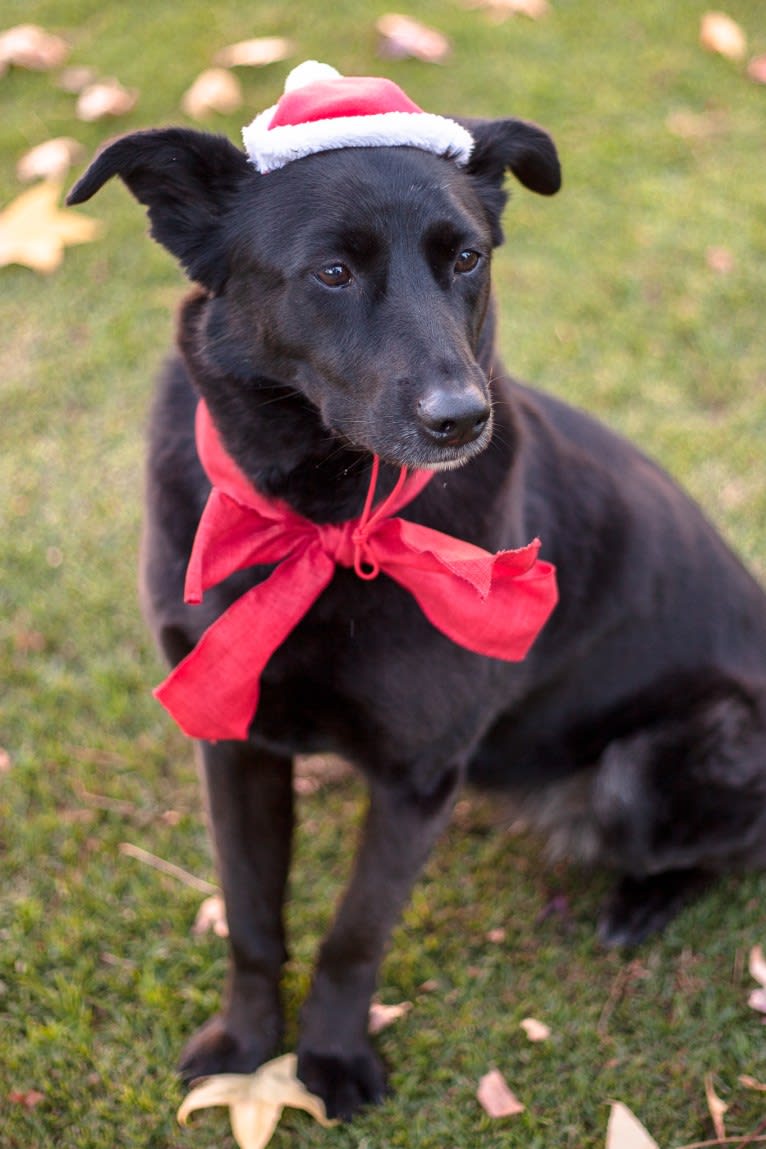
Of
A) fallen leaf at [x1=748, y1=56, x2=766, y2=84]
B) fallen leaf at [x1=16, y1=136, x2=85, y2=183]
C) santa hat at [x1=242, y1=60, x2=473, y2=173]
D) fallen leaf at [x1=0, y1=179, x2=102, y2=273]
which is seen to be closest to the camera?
santa hat at [x1=242, y1=60, x2=473, y2=173]

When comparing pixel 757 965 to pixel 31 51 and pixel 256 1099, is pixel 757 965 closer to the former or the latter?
pixel 256 1099

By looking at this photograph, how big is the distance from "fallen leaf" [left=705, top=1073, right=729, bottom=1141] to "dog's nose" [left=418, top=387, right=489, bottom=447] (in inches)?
59.4

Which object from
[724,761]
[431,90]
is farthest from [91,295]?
[724,761]

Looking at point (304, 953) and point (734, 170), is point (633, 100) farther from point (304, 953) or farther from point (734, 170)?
point (304, 953)

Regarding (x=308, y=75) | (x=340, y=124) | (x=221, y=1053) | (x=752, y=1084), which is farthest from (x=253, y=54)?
(x=752, y=1084)

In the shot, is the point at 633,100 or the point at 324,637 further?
the point at 633,100

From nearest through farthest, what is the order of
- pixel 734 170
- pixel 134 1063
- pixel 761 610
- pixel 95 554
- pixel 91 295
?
pixel 134 1063, pixel 761 610, pixel 95 554, pixel 91 295, pixel 734 170

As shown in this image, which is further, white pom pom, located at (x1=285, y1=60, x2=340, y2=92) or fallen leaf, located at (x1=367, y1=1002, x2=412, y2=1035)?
fallen leaf, located at (x1=367, y1=1002, x2=412, y2=1035)

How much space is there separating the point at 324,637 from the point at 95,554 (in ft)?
5.73

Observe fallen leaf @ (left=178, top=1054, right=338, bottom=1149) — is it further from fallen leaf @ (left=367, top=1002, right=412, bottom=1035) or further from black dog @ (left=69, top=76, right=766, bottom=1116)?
fallen leaf @ (left=367, top=1002, right=412, bottom=1035)

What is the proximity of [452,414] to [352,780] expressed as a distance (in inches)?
62.3

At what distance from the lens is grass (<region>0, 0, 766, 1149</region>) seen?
240cm

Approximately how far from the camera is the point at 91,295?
14.6 ft

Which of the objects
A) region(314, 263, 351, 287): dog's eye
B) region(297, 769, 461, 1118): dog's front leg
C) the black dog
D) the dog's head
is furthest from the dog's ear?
region(297, 769, 461, 1118): dog's front leg
